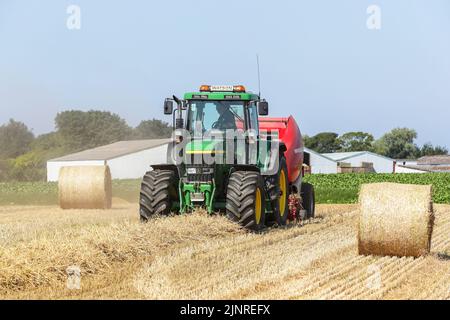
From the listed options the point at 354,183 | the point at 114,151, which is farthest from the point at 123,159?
the point at 354,183

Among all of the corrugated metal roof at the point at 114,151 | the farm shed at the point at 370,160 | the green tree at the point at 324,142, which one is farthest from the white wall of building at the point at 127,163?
the green tree at the point at 324,142

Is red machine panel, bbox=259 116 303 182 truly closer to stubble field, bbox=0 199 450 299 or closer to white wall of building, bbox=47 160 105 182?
stubble field, bbox=0 199 450 299

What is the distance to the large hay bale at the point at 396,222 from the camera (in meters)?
9.35

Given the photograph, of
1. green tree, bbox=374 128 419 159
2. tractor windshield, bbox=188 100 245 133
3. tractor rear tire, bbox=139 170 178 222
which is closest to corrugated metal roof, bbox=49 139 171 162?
tractor windshield, bbox=188 100 245 133

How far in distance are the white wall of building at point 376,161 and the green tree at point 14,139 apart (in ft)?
103

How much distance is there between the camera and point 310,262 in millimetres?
8812

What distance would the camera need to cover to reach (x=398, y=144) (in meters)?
91.8

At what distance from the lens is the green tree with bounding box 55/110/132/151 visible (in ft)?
200

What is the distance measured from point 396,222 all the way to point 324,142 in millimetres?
78937

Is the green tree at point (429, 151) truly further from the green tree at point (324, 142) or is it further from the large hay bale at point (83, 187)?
the large hay bale at point (83, 187)

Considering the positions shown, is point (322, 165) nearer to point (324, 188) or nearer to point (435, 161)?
point (435, 161)
